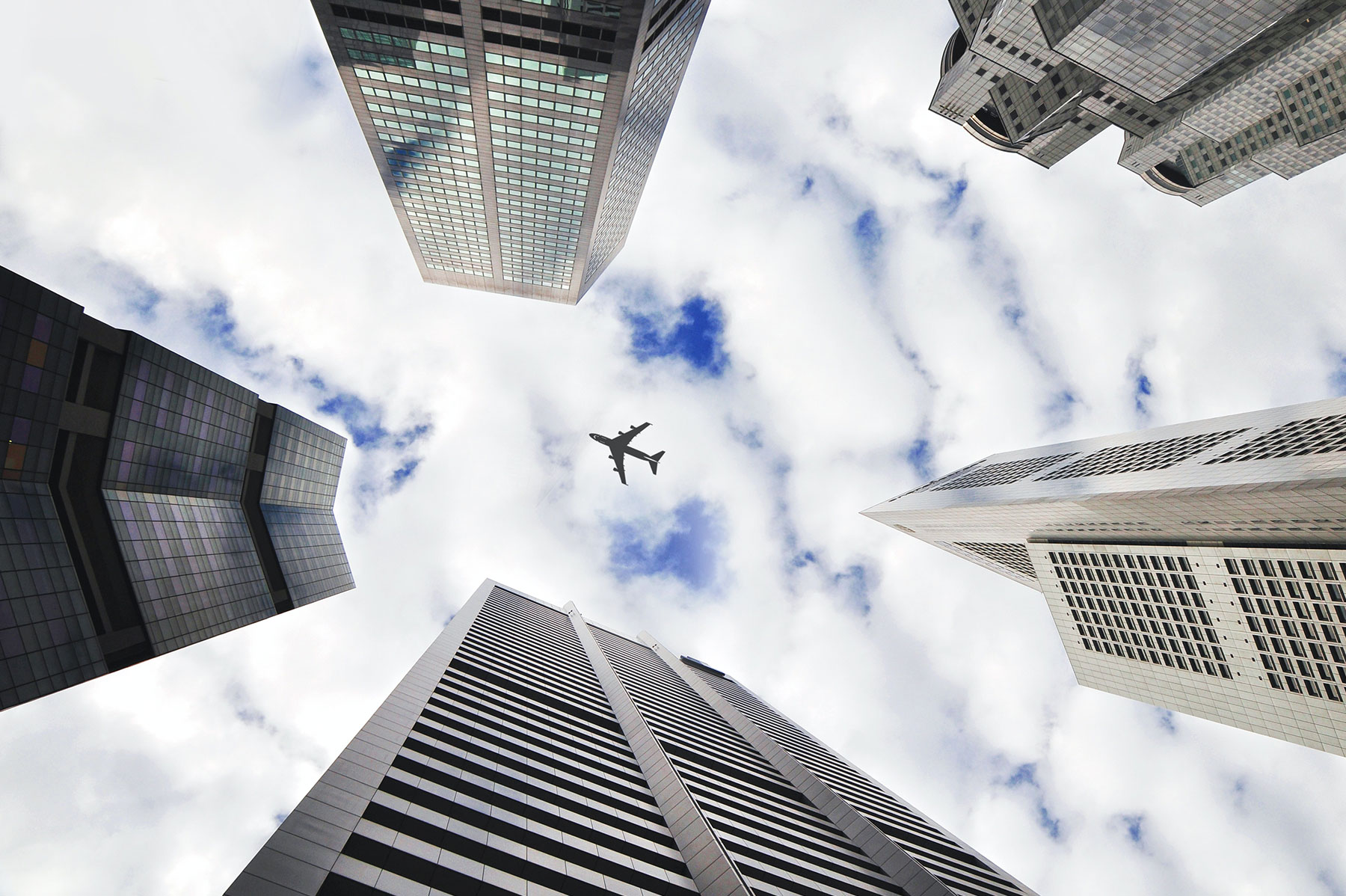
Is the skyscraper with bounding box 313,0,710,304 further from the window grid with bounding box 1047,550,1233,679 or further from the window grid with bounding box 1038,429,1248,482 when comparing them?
the window grid with bounding box 1047,550,1233,679

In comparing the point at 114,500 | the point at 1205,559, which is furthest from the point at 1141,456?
the point at 114,500

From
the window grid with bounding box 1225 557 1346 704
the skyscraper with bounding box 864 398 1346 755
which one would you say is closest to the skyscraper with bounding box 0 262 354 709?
the skyscraper with bounding box 864 398 1346 755

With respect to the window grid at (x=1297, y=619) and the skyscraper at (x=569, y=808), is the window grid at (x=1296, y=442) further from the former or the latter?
the skyscraper at (x=569, y=808)

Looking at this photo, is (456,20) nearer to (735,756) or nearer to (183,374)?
(183,374)

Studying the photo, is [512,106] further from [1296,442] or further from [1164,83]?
[1296,442]

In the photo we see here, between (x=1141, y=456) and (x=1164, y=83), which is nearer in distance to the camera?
(x=1164, y=83)

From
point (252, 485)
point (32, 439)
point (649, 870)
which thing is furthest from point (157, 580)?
point (649, 870)
